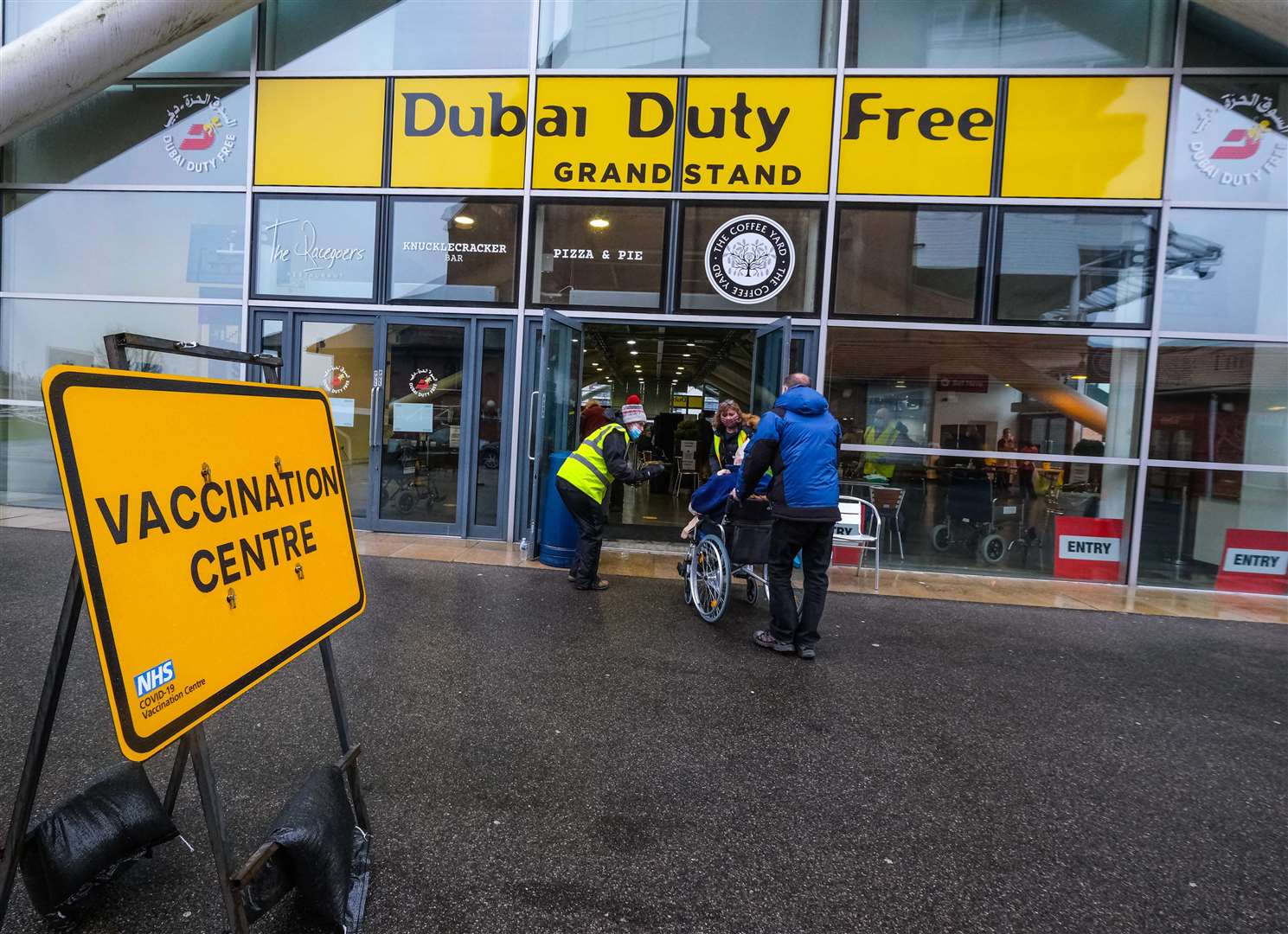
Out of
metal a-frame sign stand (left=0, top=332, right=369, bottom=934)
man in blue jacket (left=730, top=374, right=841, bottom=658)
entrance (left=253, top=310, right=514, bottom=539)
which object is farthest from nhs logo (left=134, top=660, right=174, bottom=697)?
entrance (left=253, top=310, right=514, bottom=539)

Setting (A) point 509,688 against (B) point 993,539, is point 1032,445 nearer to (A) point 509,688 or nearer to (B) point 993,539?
(B) point 993,539

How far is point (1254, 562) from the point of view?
7.16 metres

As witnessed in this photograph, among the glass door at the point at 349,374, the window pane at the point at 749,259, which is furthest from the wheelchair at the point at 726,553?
the glass door at the point at 349,374

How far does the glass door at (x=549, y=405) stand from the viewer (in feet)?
22.2

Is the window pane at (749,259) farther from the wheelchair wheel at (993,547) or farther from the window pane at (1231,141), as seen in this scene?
the window pane at (1231,141)

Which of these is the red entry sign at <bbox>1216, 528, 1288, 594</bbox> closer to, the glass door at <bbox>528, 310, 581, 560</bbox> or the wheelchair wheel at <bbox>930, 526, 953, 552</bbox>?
the wheelchair wheel at <bbox>930, 526, 953, 552</bbox>

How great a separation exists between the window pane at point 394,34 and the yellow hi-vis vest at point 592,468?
495 cm

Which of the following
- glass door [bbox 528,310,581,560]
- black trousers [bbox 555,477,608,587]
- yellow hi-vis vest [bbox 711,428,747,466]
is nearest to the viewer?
black trousers [bbox 555,477,608,587]

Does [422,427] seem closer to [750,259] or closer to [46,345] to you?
[750,259]

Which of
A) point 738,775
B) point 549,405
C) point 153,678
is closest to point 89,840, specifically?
point 153,678

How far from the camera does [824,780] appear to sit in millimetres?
2994

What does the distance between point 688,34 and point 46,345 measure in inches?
349

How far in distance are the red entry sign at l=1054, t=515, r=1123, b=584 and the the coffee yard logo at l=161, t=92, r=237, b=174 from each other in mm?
10588

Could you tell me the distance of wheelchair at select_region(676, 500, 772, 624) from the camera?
5090 millimetres
